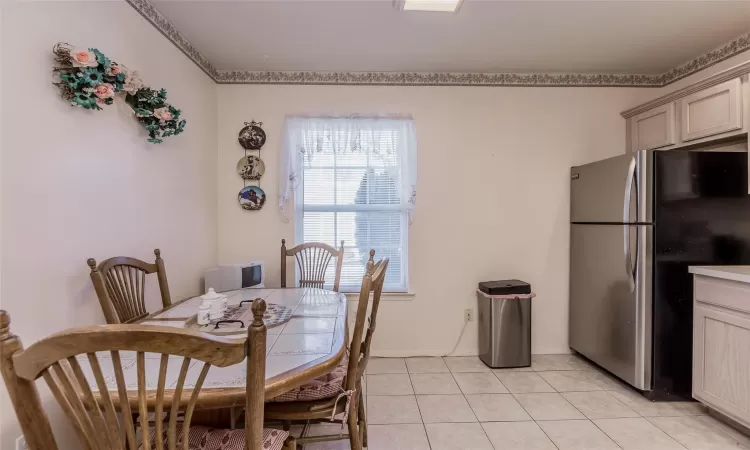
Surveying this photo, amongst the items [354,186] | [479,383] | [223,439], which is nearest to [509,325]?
[479,383]

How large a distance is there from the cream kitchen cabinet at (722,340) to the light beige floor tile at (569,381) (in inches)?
22.1

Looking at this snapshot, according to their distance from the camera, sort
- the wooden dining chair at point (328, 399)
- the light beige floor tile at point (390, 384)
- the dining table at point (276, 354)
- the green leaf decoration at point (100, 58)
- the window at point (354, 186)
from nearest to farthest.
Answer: the dining table at point (276, 354)
the wooden dining chair at point (328, 399)
the green leaf decoration at point (100, 58)
the light beige floor tile at point (390, 384)
the window at point (354, 186)

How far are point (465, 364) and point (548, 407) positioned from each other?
0.73 metres

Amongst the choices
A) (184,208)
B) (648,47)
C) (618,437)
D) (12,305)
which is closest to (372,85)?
(184,208)

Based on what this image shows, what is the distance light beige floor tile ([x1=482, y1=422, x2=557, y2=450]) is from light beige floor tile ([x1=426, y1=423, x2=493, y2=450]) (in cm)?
5

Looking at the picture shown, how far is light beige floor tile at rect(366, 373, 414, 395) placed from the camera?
2348 mm

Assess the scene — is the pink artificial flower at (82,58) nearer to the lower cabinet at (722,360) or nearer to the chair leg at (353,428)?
the chair leg at (353,428)

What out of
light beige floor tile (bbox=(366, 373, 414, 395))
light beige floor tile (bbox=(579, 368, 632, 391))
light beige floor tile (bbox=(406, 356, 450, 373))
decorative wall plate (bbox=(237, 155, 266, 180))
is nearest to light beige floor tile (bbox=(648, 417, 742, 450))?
light beige floor tile (bbox=(579, 368, 632, 391))

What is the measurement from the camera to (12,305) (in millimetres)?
1239

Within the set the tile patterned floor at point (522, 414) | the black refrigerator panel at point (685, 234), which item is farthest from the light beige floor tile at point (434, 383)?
the black refrigerator panel at point (685, 234)

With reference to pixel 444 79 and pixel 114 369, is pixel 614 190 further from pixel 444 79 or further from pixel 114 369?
pixel 114 369

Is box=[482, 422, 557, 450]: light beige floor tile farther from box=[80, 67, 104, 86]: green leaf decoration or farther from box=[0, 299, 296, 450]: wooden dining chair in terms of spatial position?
box=[80, 67, 104, 86]: green leaf decoration

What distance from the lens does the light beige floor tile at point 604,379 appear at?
2.40 meters

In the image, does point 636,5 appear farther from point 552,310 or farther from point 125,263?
point 125,263
